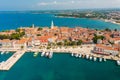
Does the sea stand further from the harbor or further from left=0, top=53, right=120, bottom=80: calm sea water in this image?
the harbor

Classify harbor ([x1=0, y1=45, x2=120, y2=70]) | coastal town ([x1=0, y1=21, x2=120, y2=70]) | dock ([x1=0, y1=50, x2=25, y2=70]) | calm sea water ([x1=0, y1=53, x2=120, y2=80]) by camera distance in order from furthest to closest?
coastal town ([x1=0, y1=21, x2=120, y2=70]) → harbor ([x1=0, y1=45, x2=120, y2=70]) → dock ([x1=0, y1=50, x2=25, y2=70]) → calm sea water ([x1=0, y1=53, x2=120, y2=80])

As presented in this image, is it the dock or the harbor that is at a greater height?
the dock

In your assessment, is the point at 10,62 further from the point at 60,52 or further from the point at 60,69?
the point at 60,52

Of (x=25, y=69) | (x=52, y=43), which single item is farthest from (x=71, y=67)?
(x=52, y=43)

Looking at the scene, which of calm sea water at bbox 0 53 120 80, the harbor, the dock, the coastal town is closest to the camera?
calm sea water at bbox 0 53 120 80

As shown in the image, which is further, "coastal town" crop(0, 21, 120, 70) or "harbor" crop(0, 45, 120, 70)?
"coastal town" crop(0, 21, 120, 70)

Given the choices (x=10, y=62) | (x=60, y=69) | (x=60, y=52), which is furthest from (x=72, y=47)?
(x=10, y=62)

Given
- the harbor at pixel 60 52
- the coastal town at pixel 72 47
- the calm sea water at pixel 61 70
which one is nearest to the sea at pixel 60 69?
the calm sea water at pixel 61 70

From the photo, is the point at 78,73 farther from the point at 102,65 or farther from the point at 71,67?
the point at 102,65

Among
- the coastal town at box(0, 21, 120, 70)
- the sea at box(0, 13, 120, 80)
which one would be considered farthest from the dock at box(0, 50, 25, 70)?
the sea at box(0, 13, 120, 80)
